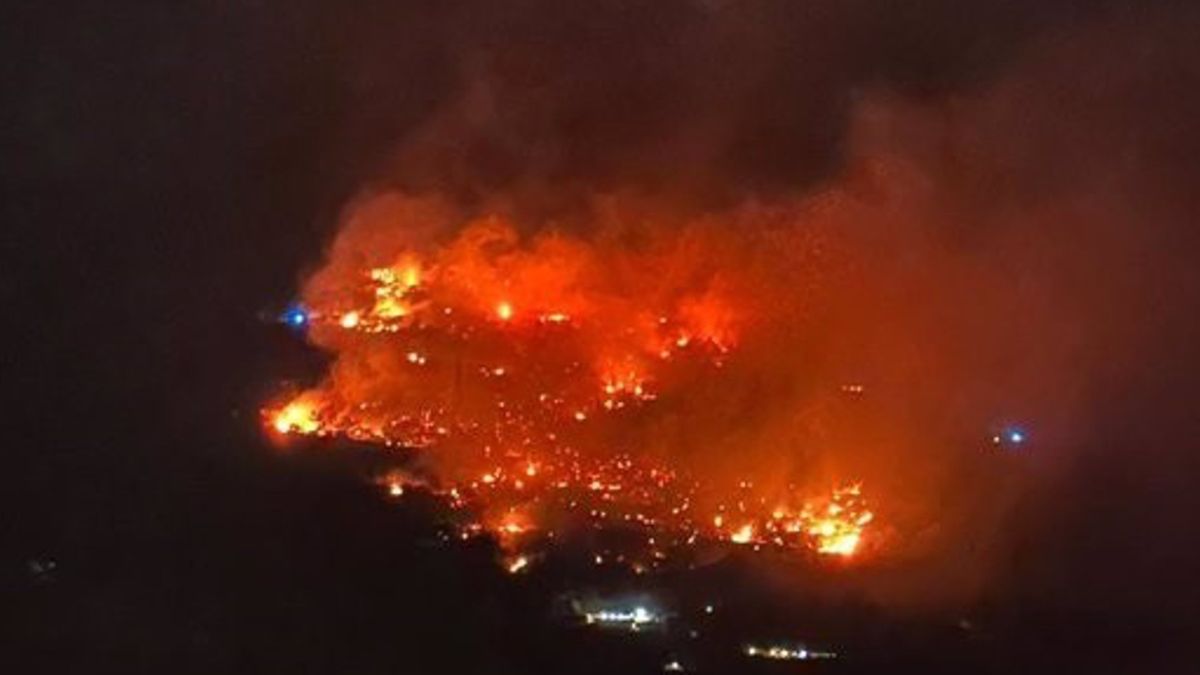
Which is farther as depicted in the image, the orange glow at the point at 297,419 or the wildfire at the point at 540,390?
the orange glow at the point at 297,419

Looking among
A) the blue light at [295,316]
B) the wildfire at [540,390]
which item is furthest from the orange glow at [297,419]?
the blue light at [295,316]

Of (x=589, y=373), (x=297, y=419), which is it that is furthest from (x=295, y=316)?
(x=589, y=373)

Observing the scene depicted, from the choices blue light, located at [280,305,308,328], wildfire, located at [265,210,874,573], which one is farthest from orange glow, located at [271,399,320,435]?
blue light, located at [280,305,308,328]

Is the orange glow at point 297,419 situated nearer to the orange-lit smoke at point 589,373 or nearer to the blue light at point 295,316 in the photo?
the orange-lit smoke at point 589,373

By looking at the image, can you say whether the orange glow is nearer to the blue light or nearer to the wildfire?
the wildfire

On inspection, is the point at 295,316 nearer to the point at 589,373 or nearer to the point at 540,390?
the point at 540,390

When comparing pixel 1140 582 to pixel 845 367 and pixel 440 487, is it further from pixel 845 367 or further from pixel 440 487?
pixel 440 487

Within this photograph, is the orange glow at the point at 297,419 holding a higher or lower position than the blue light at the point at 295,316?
lower

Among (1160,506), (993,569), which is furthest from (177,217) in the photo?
(1160,506)
